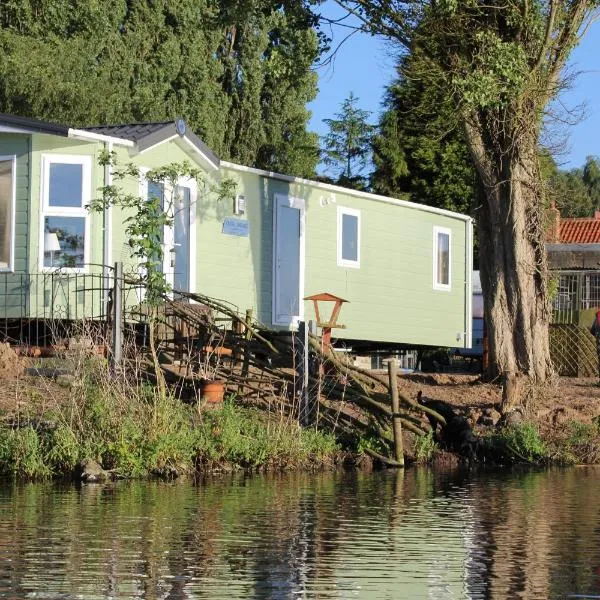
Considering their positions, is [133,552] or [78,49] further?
[78,49]

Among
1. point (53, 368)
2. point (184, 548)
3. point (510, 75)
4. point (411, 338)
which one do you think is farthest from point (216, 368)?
point (411, 338)

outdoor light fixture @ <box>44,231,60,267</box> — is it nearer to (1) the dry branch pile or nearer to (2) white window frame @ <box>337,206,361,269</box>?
(1) the dry branch pile

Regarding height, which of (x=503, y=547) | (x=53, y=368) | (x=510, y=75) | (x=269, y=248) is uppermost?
(x=510, y=75)

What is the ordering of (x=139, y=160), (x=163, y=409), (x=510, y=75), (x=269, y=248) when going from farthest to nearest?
(x=269, y=248) < (x=139, y=160) < (x=510, y=75) < (x=163, y=409)

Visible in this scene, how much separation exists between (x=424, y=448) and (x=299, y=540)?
24.5 ft

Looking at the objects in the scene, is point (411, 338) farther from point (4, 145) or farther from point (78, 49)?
point (78, 49)

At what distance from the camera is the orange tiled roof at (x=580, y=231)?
4919 cm

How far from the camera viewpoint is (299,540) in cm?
988

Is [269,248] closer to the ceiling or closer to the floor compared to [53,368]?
closer to the ceiling

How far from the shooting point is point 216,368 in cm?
1702

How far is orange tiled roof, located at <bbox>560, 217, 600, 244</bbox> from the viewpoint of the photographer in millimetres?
49188

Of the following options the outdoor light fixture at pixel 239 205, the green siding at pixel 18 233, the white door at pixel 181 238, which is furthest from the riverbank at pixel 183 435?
the outdoor light fixture at pixel 239 205

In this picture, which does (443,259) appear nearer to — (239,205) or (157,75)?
(239,205)

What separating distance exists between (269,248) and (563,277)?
1905cm
